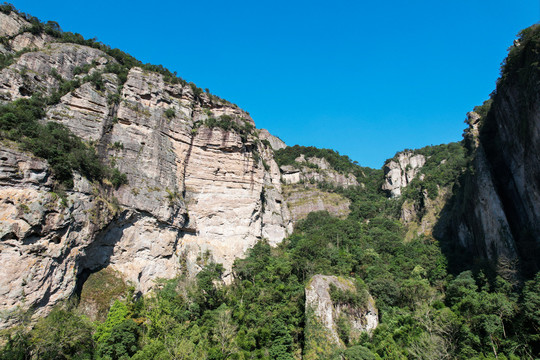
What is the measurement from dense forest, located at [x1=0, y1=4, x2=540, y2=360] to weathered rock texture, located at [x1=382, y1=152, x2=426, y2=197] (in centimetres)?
4158

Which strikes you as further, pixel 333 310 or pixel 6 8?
pixel 6 8

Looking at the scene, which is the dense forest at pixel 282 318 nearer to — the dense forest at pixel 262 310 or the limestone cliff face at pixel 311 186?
the dense forest at pixel 262 310

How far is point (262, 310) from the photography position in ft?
99.5

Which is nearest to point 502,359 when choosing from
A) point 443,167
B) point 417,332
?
point 417,332

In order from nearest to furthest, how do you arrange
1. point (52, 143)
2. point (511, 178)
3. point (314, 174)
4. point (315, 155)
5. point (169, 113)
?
point (52, 143) → point (511, 178) → point (169, 113) → point (314, 174) → point (315, 155)

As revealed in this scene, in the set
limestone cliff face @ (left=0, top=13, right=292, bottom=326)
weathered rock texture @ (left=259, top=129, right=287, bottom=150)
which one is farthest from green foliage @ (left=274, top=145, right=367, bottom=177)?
limestone cliff face @ (left=0, top=13, right=292, bottom=326)

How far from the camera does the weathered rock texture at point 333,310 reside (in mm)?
28000

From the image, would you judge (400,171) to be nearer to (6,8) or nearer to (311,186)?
(311,186)

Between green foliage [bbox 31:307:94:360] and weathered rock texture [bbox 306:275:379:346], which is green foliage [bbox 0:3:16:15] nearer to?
green foliage [bbox 31:307:94:360]

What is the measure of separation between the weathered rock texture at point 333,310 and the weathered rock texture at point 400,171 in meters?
55.6

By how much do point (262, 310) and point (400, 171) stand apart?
2611 inches

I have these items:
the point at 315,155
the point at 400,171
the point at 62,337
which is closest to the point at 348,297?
the point at 62,337

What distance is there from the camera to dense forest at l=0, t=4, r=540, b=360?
71.6 feet

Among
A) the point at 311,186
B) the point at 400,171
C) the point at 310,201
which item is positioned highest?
the point at 400,171
